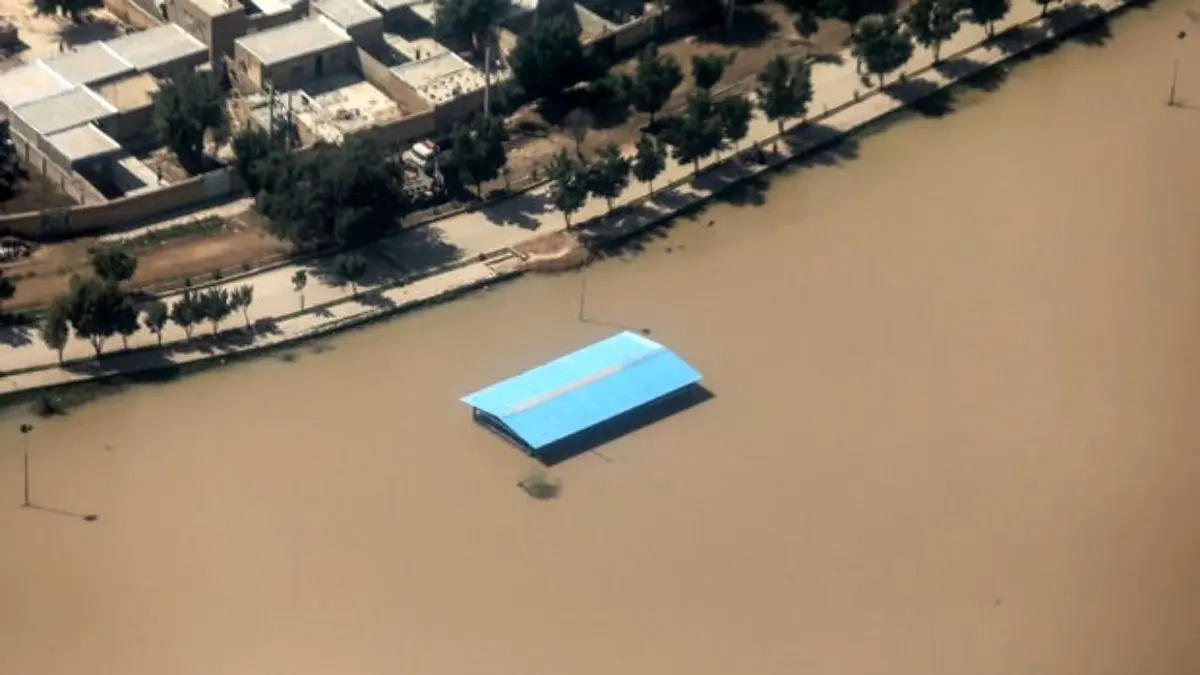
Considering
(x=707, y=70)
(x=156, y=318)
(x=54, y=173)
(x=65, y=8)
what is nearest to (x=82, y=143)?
(x=54, y=173)

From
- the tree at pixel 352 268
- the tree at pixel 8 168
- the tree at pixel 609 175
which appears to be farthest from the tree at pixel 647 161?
the tree at pixel 8 168

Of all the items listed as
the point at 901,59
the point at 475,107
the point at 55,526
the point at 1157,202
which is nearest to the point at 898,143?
the point at 901,59

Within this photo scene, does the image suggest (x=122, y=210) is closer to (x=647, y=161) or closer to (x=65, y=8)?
(x=65, y=8)

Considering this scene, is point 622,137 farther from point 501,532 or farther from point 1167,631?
point 1167,631

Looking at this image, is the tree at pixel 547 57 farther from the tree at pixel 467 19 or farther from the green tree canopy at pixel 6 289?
the green tree canopy at pixel 6 289

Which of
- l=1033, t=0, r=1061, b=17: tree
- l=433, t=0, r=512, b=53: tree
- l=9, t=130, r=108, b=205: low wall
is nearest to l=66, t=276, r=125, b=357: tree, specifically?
l=9, t=130, r=108, b=205: low wall
